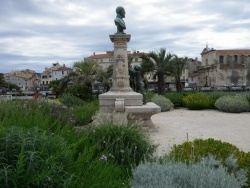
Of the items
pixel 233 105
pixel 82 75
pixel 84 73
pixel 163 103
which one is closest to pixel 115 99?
pixel 163 103

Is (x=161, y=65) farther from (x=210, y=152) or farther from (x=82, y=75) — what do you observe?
(x=210, y=152)

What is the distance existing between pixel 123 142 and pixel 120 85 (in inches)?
270

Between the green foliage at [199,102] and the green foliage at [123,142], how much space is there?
44.6 ft

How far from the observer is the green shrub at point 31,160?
259 centimetres

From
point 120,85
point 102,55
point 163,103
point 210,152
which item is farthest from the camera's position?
point 102,55

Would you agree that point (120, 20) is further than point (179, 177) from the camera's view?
Yes

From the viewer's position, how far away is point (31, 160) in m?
2.61

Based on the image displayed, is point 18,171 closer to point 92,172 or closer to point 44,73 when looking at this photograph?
point 92,172

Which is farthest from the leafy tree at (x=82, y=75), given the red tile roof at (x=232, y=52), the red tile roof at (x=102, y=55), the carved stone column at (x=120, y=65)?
the red tile roof at (x=102, y=55)

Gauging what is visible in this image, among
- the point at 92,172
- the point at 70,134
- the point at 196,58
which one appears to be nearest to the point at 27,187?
the point at 92,172

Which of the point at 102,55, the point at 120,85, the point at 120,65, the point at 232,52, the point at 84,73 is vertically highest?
the point at 102,55

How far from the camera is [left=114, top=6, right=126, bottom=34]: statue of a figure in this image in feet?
40.6

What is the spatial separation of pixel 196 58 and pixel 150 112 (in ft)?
298

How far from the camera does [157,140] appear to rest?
27.6 ft
